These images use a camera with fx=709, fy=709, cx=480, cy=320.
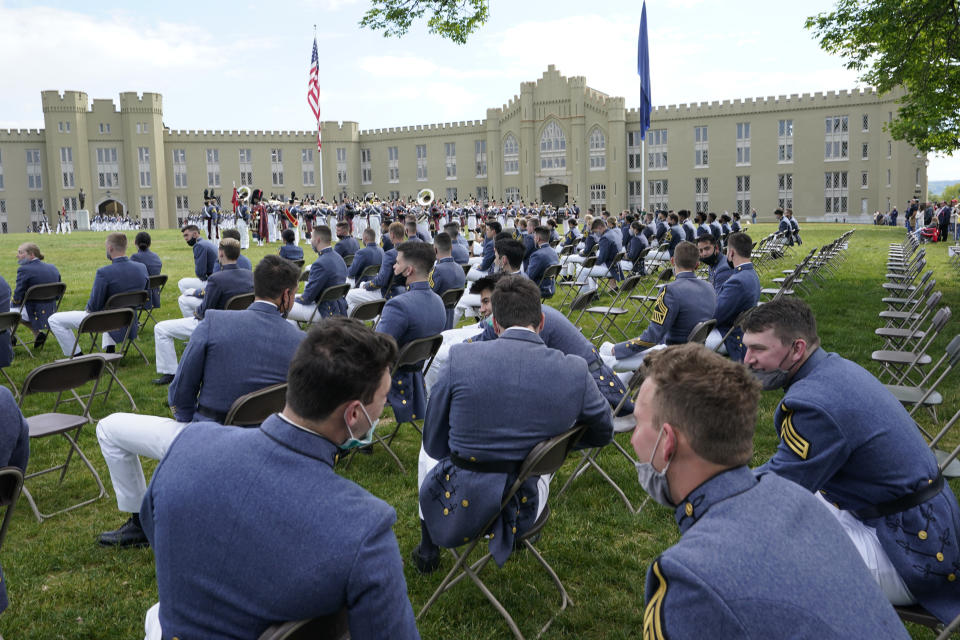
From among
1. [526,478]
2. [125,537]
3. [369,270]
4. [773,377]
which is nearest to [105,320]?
[125,537]

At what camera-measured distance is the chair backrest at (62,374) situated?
4441 millimetres

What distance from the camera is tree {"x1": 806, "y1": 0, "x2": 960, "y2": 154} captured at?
36.8 ft

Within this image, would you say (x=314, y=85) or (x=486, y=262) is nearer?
(x=486, y=262)

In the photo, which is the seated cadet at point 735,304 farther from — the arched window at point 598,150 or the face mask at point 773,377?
the arched window at point 598,150

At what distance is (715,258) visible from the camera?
9258mm

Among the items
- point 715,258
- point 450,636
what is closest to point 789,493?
point 450,636

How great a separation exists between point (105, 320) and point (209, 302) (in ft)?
3.36

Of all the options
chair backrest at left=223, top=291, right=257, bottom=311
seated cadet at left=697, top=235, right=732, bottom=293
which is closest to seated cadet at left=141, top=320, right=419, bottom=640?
chair backrest at left=223, top=291, right=257, bottom=311

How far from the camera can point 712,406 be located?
166 centimetres

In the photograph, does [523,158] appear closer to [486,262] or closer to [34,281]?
[486,262]

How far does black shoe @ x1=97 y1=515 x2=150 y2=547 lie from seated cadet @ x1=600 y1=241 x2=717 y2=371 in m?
3.83

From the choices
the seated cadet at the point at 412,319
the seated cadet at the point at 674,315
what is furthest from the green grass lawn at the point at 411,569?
the seated cadet at the point at 674,315

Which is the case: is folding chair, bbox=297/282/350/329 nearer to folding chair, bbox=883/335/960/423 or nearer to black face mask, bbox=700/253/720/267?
black face mask, bbox=700/253/720/267

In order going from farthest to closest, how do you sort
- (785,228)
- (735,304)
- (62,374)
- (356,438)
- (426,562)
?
(785,228) → (735,304) → (62,374) → (426,562) → (356,438)
